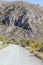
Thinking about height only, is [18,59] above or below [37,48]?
above

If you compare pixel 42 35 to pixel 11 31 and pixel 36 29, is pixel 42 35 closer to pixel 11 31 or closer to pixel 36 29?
pixel 36 29

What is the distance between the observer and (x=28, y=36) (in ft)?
641

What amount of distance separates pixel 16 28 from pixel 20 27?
12.9 feet

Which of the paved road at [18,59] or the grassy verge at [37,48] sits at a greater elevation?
the paved road at [18,59]

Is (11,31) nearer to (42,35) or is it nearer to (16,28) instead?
(16,28)

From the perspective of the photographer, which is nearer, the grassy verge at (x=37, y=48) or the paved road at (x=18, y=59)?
the paved road at (x=18, y=59)

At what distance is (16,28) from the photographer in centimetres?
19500

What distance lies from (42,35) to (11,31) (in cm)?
2325

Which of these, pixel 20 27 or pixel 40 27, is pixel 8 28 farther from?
Answer: pixel 40 27

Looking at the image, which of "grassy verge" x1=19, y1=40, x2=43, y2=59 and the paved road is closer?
the paved road

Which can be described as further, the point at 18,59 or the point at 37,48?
the point at 37,48

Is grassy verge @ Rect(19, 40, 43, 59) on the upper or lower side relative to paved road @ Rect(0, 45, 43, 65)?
lower

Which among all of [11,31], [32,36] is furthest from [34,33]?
[11,31]

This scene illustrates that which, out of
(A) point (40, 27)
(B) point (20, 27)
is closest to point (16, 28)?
(B) point (20, 27)
